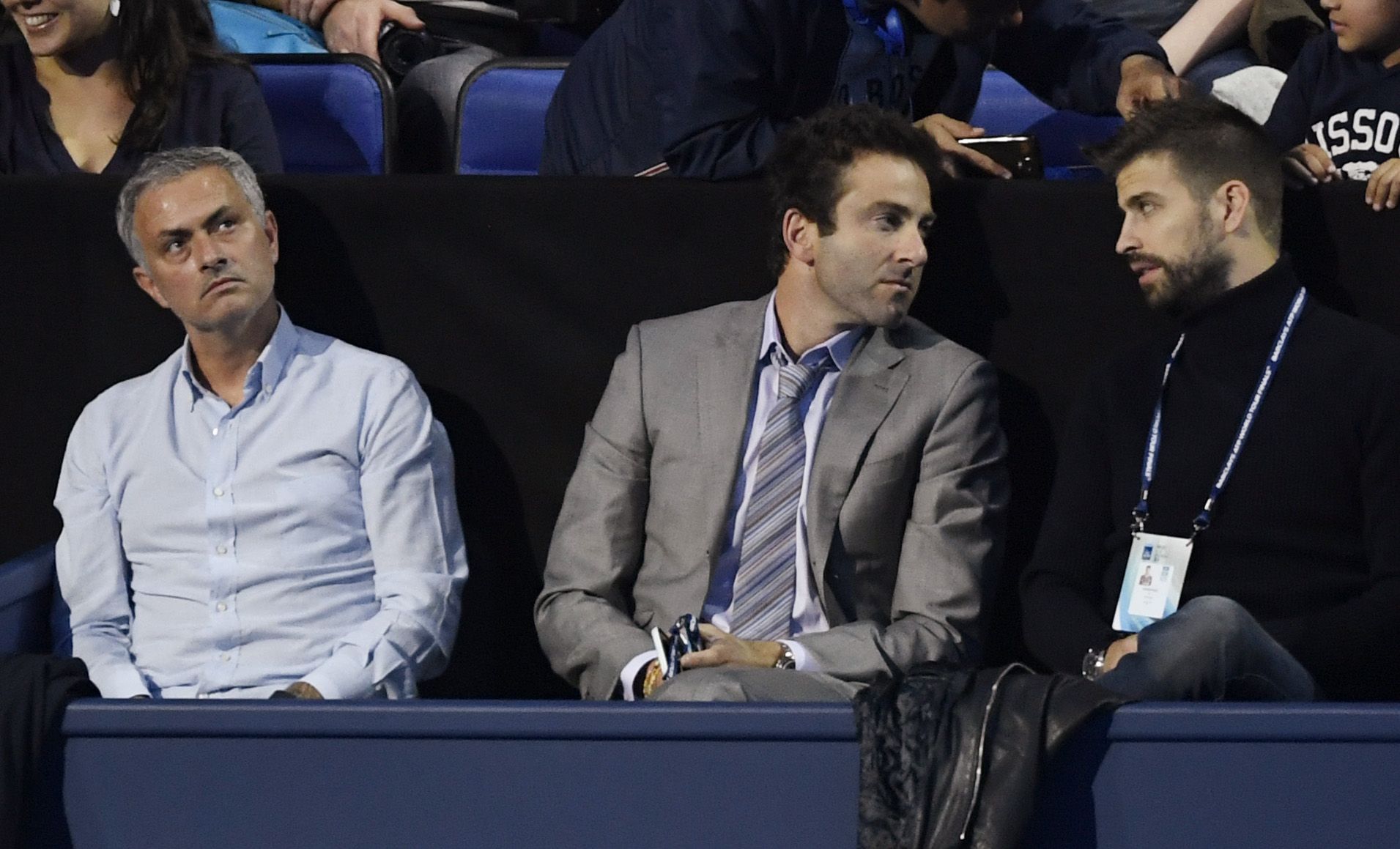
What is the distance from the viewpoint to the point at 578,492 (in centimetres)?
306

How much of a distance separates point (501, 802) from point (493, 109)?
2287mm

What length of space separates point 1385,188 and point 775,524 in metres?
1.08

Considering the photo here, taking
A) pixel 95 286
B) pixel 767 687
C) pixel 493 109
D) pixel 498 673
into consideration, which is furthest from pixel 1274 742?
pixel 493 109

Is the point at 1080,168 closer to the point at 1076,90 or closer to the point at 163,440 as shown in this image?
the point at 1076,90

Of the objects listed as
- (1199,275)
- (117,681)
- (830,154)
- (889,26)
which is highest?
(889,26)

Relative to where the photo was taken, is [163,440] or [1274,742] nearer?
[1274,742]

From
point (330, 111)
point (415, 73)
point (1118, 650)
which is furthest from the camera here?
point (415, 73)

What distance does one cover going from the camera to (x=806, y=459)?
3027 mm

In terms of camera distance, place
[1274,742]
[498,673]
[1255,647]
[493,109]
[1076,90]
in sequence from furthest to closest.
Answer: [493,109] < [1076,90] < [498,673] < [1255,647] < [1274,742]

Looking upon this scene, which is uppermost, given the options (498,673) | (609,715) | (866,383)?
(866,383)

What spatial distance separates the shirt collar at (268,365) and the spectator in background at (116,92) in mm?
550

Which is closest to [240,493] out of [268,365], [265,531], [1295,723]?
[265,531]

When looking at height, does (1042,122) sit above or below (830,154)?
above

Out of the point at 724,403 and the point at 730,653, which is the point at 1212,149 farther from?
the point at 730,653
